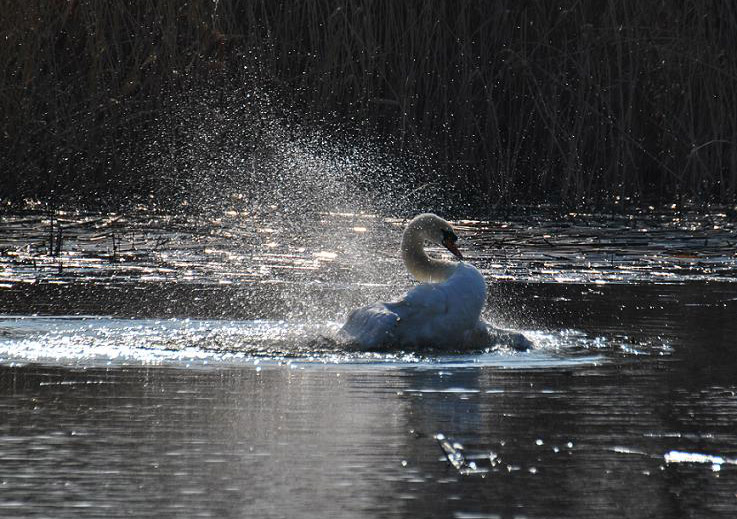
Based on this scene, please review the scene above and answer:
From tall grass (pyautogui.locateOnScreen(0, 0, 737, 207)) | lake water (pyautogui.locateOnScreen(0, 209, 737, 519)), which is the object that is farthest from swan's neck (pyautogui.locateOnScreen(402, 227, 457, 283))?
tall grass (pyautogui.locateOnScreen(0, 0, 737, 207))

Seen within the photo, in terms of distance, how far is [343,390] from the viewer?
5.99 meters

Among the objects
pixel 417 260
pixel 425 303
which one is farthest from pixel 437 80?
pixel 425 303

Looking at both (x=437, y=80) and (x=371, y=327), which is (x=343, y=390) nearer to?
(x=371, y=327)

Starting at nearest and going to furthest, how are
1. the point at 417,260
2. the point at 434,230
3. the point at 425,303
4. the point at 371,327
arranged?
the point at 371,327
the point at 425,303
the point at 417,260
the point at 434,230

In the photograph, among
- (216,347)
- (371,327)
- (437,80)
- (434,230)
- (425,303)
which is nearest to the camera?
(216,347)

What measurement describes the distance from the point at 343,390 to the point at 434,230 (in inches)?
110

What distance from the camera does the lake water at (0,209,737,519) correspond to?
13.9 feet

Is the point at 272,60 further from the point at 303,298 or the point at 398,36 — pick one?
the point at 303,298

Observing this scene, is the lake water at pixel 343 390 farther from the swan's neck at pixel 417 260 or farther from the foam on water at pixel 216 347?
the swan's neck at pixel 417 260

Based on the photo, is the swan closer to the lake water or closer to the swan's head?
the lake water

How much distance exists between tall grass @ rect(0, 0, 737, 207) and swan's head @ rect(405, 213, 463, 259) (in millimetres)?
5094

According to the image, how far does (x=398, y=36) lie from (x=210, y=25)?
1769mm

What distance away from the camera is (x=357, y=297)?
939 centimetres

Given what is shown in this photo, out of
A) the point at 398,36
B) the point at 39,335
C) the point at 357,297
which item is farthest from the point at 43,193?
the point at 39,335
